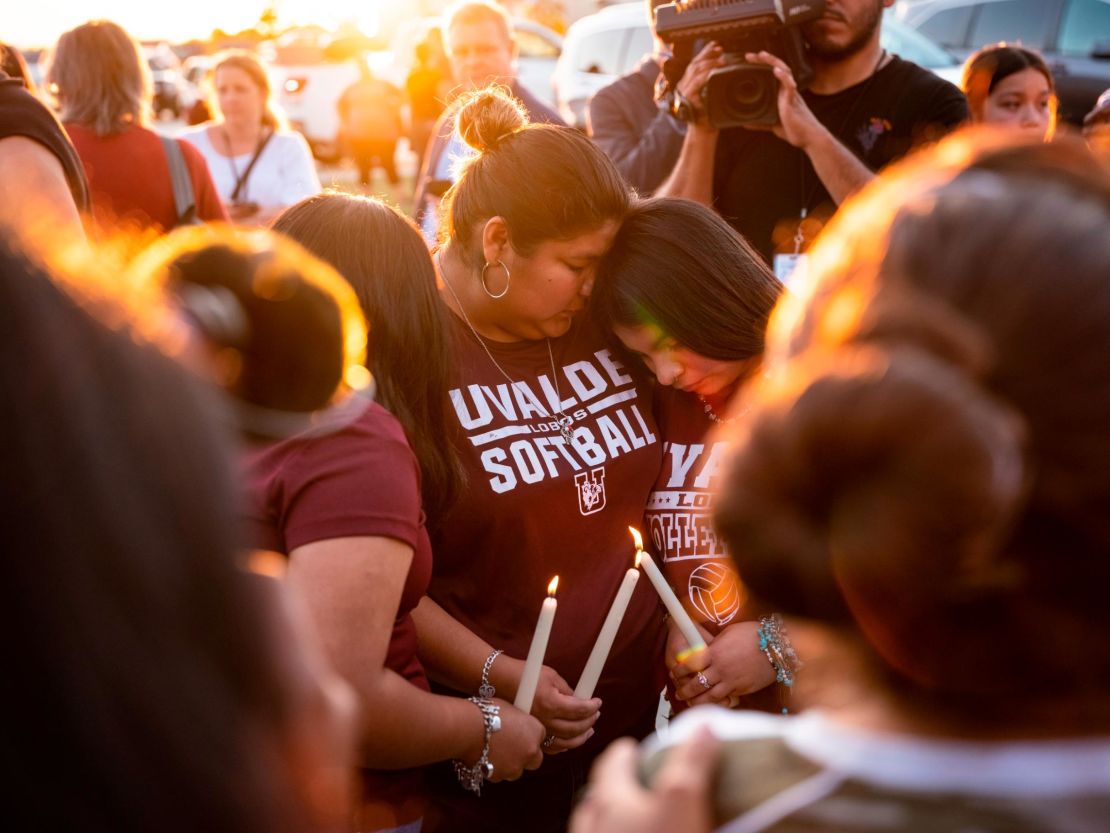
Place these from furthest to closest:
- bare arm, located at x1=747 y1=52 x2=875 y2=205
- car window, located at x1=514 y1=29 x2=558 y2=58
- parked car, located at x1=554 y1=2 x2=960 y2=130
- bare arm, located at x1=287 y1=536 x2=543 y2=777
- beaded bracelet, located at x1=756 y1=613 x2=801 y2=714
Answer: car window, located at x1=514 y1=29 x2=558 y2=58 → parked car, located at x1=554 y1=2 x2=960 y2=130 → bare arm, located at x1=747 y1=52 x2=875 y2=205 → beaded bracelet, located at x1=756 y1=613 x2=801 y2=714 → bare arm, located at x1=287 y1=536 x2=543 y2=777

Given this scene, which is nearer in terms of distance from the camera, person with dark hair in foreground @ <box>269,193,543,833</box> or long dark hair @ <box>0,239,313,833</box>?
long dark hair @ <box>0,239,313,833</box>

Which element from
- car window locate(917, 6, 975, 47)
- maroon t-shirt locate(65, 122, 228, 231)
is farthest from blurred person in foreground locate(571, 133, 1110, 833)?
car window locate(917, 6, 975, 47)

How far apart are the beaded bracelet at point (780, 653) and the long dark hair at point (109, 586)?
160 cm

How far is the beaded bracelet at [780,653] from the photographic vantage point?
7.16 ft

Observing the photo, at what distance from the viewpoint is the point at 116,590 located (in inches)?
26.9

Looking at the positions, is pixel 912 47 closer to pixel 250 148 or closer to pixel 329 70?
pixel 250 148

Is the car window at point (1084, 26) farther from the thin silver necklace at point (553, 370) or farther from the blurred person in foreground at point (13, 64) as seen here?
the blurred person in foreground at point (13, 64)

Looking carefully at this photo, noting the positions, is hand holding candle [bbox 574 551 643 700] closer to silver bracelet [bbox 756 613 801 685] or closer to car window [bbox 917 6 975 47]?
silver bracelet [bbox 756 613 801 685]

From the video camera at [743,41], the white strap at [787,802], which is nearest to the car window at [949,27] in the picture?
the video camera at [743,41]

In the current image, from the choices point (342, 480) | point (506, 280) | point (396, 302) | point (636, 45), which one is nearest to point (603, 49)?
point (636, 45)

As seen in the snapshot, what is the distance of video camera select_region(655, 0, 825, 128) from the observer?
3.15m

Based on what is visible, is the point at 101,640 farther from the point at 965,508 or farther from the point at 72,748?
the point at 965,508

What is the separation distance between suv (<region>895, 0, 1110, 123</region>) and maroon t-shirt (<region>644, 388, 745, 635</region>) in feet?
24.8

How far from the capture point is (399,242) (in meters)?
1.88
